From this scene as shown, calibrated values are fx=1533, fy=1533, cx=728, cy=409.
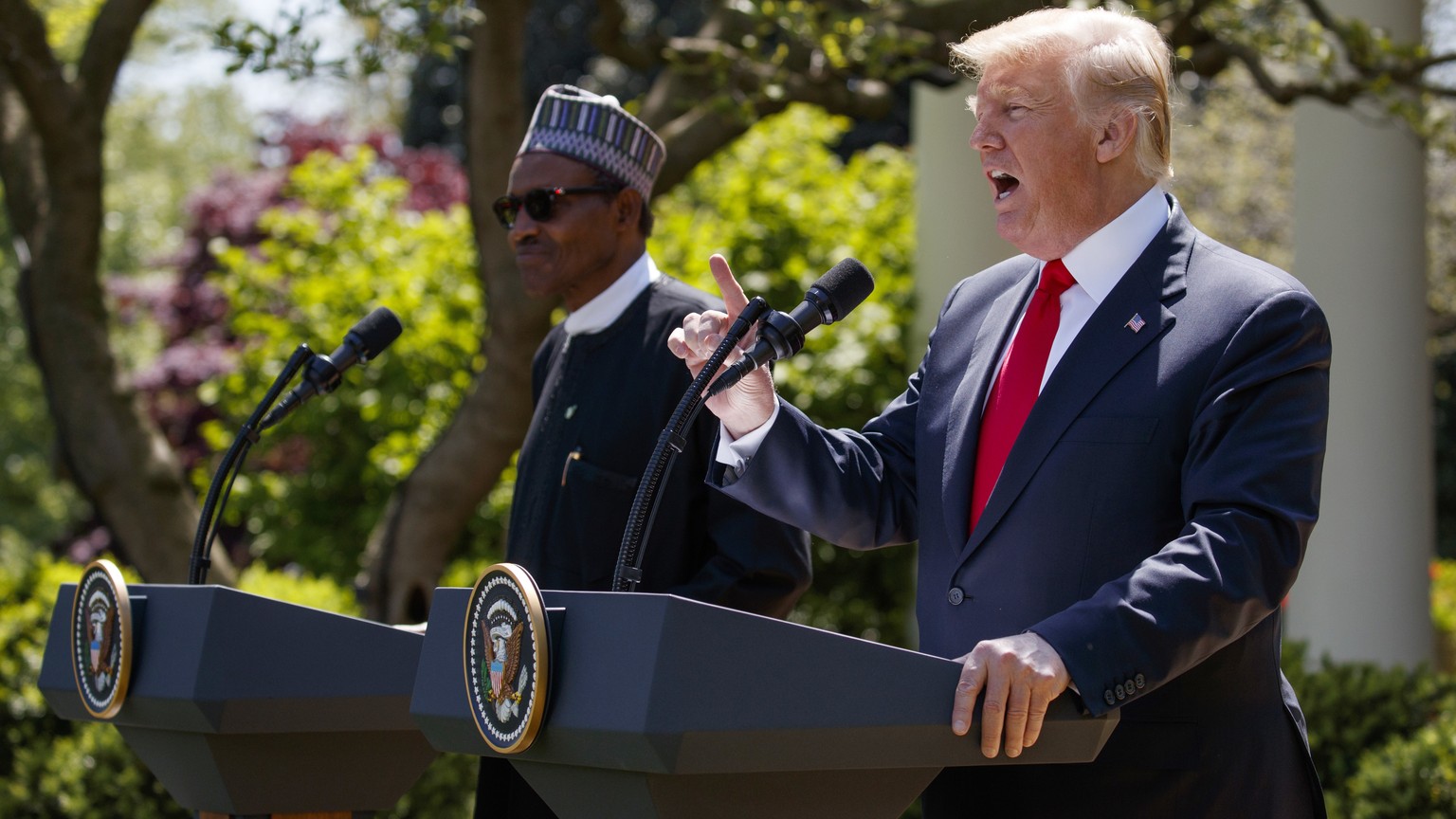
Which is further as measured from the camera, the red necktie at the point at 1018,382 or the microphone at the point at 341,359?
the microphone at the point at 341,359

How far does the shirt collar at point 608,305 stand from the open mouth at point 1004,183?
47.2 inches

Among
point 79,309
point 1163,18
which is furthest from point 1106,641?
point 79,309

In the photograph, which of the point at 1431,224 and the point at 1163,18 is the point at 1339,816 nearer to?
the point at 1163,18

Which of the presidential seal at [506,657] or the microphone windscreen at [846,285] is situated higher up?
the microphone windscreen at [846,285]

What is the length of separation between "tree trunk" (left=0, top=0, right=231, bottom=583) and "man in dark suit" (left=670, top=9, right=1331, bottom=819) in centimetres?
372

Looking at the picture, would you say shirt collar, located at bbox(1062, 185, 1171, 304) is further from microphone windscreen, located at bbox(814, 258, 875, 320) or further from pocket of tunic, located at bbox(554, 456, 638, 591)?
pocket of tunic, located at bbox(554, 456, 638, 591)

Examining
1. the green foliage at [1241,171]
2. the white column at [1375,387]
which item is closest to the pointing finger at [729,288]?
the white column at [1375,387]

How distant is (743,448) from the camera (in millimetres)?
2398

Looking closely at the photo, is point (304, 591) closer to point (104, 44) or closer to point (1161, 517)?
point (104, 44)

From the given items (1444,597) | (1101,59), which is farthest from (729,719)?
(1444,597)

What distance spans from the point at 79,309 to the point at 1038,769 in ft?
14.8

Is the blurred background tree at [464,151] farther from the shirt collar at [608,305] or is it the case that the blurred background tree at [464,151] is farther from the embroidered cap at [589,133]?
the shirt collar at [608,305]

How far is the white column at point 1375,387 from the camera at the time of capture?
6531 mm

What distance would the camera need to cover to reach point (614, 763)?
1710 millimetres
